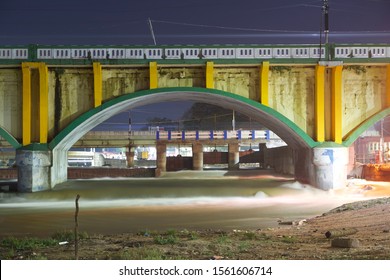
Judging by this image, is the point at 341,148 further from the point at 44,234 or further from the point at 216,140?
the point at 216,140

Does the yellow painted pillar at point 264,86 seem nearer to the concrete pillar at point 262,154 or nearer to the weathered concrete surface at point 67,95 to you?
the weathered concrete surface at point 67,95

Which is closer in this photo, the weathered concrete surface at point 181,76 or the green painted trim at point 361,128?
the green painted trim at point 361,128

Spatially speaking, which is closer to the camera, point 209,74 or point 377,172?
point 209,74

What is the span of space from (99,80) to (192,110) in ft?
237

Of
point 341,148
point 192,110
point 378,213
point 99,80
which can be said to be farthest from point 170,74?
point 192,110

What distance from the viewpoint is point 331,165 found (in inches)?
1041

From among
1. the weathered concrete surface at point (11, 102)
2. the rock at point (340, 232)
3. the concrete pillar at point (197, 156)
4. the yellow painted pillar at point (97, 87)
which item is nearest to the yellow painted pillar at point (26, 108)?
the weathered concrete surface at point (11, 102)

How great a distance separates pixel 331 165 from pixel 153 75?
10673 mm

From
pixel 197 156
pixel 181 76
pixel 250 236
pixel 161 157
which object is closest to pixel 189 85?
pixel 181 76

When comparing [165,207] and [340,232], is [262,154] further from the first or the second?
[340,232]

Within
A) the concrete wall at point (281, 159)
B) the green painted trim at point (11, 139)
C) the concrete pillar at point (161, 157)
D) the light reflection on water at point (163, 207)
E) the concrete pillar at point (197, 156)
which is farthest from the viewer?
the concrete pillar at point (197, 156)

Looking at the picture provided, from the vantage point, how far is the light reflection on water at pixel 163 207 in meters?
17.2

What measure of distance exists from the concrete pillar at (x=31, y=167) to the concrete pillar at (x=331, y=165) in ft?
47.9

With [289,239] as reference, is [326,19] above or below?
above
